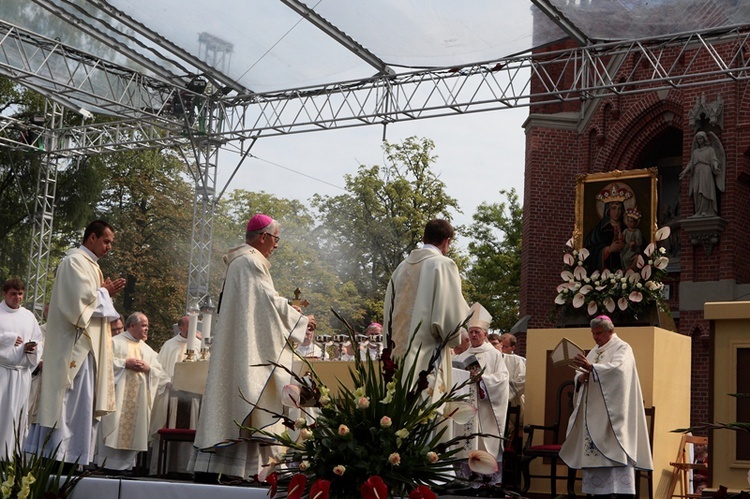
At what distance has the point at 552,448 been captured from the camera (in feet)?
33.3

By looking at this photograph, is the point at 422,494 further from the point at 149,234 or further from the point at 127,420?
the point at 149,234

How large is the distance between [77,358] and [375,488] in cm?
409

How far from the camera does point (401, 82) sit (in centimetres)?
1791

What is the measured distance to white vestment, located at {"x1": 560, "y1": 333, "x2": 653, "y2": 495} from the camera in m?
9.81

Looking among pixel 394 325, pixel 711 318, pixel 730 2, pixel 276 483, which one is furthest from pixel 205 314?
pixel 730 2

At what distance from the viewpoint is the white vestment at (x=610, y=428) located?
9.81m

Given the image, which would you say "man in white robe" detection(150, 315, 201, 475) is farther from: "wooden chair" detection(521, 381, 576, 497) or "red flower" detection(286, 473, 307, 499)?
"red flower" detection(286, 473, 307, 499)

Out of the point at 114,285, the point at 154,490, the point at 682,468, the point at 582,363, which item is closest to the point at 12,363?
the point at 114,285

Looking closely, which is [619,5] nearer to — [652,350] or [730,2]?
[730,2]

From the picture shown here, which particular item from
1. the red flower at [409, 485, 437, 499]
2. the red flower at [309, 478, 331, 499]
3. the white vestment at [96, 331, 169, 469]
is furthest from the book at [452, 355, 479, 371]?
the red flower at [309, 478, 331, 499]

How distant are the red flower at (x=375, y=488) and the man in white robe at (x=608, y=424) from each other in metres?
5.18

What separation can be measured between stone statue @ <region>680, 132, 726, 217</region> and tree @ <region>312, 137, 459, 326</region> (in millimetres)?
18351

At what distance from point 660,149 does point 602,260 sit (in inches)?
233

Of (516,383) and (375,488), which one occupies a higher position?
(516,383)
